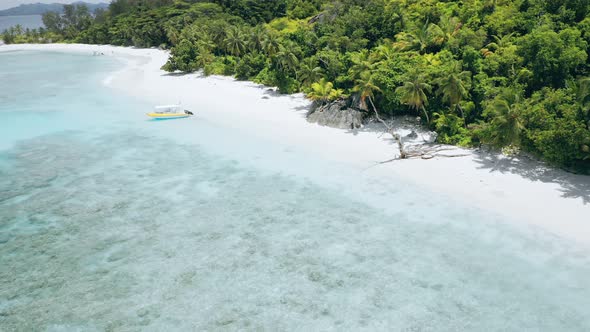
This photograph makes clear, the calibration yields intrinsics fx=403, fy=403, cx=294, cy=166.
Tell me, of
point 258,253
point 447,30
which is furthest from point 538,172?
point 447,30

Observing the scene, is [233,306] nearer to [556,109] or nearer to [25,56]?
[556,109]

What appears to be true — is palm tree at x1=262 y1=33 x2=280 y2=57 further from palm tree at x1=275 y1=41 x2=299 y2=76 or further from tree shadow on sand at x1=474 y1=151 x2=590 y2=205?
tree shadow on sand at x1=474 y1=151 x2=590 y2=205

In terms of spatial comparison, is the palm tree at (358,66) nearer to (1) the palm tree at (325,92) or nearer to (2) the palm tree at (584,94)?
(1) the palm tree at (325,92)

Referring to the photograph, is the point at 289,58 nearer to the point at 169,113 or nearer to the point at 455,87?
the point at 169,113

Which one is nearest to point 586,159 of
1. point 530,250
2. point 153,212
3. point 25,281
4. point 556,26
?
point 530,250

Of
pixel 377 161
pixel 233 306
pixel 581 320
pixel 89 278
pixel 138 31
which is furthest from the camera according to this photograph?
pixel 138 31

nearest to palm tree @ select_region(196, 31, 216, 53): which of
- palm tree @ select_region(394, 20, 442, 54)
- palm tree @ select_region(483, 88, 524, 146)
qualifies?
palm tree @ select_region(394, 20, 442, 54)

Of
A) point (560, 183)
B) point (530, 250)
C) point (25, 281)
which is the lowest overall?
point (25, 281)
